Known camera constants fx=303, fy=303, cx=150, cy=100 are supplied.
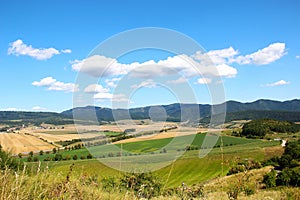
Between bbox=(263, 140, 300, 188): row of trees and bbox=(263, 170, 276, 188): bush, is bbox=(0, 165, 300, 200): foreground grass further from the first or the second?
bbox=(263, 140, 300, 188): row of trees

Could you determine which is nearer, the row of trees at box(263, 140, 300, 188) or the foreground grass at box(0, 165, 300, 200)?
the foreground grass at box(0, 165, 300, 200)

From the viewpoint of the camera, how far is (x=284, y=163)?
52.1 m

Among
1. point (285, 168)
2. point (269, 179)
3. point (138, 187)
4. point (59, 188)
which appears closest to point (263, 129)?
point (285, 168)

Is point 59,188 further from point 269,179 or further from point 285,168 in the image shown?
point 285,168

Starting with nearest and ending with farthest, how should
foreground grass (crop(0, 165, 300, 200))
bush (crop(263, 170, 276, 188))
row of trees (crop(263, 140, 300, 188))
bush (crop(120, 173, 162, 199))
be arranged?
1. foreground grass (crop(0, 165, 300, 200))
2. bush (crop(120, 173, 162, 199))
3. bush (crop(263, 170, 276, 188))
4. row of trees (crop(263, 140, 300, 188))

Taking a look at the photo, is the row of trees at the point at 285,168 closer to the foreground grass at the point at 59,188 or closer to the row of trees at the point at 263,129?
the foreground grass at the point at 59,188

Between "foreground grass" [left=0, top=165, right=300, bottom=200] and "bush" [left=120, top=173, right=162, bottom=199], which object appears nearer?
"foreground grass" [left=0, top=165, right=300, bottom=200]

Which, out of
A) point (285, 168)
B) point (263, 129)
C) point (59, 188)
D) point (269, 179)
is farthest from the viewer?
point (263, 129)

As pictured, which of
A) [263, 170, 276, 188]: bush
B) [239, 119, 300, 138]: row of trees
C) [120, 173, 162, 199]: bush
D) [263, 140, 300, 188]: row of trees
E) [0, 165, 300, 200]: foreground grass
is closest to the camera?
[0, 165, 300, 200]: foreground grass

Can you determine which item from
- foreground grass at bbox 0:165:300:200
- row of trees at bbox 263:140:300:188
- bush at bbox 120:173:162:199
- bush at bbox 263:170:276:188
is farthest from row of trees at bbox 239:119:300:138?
foreground grass at bbox 0:165:300:200

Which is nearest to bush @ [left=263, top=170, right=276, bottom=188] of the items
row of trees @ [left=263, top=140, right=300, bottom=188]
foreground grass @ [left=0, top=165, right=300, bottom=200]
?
row of trees @ [left=263, top=140, right=300, bottom=188]

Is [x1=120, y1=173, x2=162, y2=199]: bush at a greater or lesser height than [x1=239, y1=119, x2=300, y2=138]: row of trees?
greater

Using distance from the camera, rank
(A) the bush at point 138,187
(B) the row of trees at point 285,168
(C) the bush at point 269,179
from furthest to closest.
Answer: (B) the row of trees at point 285,168, (C) the bush at point 269,179, (A) the bush at point 138,187

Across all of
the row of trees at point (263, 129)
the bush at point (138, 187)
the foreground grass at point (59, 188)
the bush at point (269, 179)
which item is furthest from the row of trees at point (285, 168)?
the row of trees at point (263, 129)
